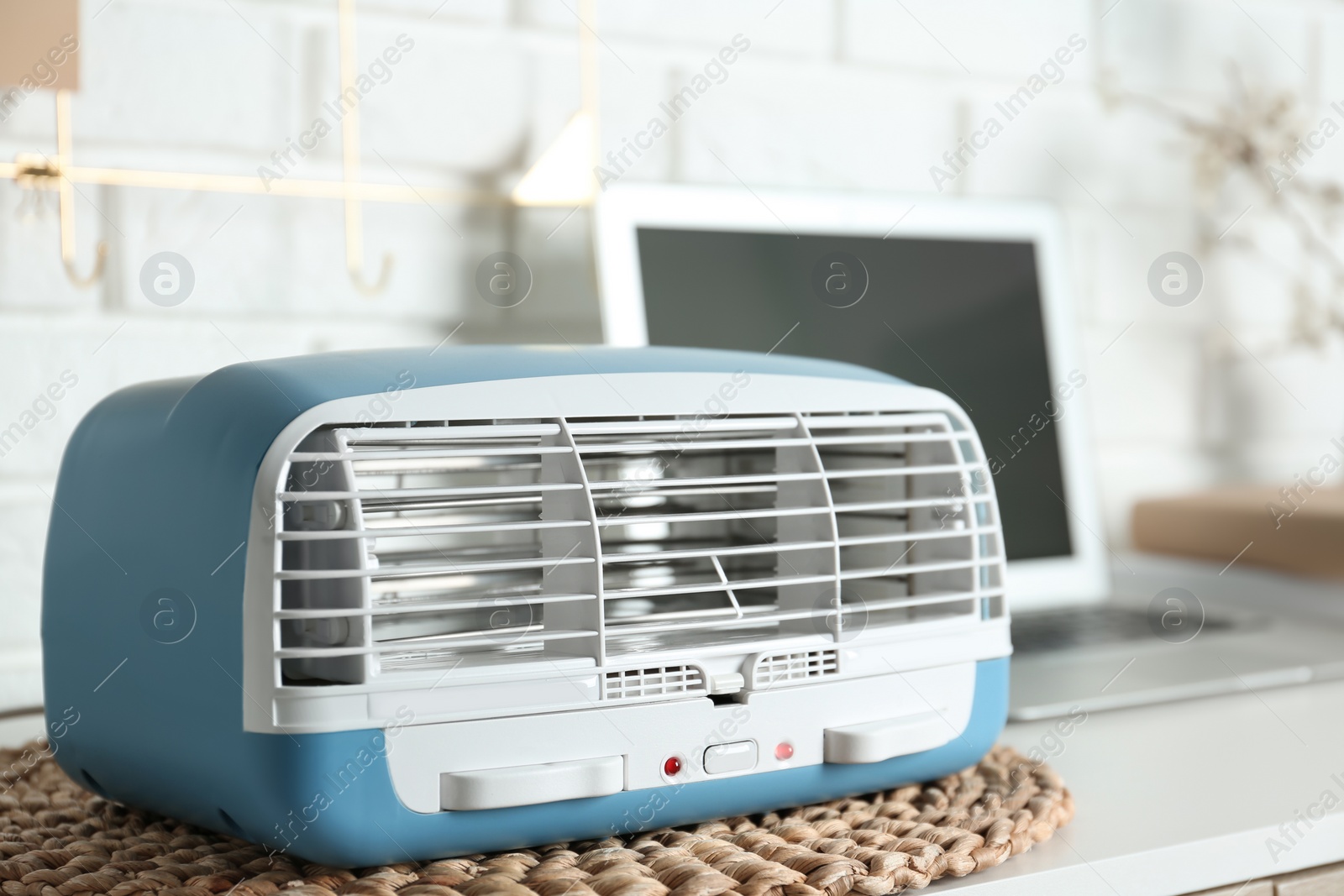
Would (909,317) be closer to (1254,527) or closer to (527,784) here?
(1254,527)

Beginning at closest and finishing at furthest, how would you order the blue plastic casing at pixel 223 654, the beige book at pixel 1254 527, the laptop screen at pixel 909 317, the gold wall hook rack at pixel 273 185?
the blue plastic casing at pixel 223 654, the gold wall hook rack at pixel 273 185, the laptop screen at pixel 909 317, the beige book at pixel 1254 527

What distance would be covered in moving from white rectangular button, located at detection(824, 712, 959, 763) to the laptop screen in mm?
415

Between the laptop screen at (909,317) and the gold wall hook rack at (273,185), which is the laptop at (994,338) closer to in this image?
the laptop screen at (909,317)

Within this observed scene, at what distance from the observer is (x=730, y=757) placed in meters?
0.53

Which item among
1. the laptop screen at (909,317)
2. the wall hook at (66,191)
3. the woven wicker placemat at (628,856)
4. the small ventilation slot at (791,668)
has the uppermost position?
the wall hook at (66,191)

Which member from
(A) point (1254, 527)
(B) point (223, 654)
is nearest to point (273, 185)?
(B) point (223, 654)

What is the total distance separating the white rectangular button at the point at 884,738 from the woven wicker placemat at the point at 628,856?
33 millimetres

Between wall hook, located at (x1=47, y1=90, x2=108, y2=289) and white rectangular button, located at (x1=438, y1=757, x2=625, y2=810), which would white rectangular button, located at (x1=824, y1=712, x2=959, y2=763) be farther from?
wall hook, located at (x1=47, y1=90, x2=108, y2=289)

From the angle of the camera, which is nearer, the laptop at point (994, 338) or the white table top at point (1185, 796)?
the white table top at point (1185, 796)

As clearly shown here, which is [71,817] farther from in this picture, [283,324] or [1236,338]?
[1236,338]

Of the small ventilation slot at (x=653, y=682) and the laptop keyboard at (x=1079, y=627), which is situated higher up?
the small ventilation slot at (x=653, y=682)

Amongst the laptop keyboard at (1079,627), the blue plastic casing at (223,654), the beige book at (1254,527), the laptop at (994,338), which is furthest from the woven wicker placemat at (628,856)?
the beige book at (1254,527)

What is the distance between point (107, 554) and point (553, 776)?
0.75 feet

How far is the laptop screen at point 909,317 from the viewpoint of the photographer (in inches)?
37.5
